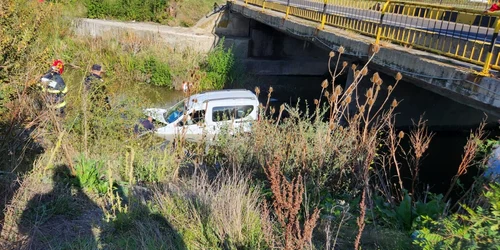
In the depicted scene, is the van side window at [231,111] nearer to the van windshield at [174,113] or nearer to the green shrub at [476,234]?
the van windshield at [174,113]

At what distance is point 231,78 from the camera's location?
1683 cm

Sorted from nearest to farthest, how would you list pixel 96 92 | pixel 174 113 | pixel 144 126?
pixel 96 92, pixel 144 126, pixel 174 113

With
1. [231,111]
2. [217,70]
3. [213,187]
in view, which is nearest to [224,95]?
[231,111]

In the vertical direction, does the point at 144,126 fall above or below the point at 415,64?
below

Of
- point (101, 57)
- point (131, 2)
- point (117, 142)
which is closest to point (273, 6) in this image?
point (101, 57)

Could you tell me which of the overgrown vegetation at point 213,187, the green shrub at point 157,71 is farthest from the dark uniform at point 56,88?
the green shrub at point 157,71

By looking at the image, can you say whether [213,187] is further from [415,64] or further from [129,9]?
[129,9]

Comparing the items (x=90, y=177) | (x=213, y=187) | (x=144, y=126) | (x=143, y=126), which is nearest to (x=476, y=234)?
(x=213, y=187)

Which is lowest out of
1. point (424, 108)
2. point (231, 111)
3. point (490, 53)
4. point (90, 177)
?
point (424, 108)

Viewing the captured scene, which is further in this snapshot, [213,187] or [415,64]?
[415,64]

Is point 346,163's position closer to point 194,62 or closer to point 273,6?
point 273,6

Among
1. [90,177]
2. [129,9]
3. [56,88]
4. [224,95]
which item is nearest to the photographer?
[90,177]

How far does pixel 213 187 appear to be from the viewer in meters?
3.87

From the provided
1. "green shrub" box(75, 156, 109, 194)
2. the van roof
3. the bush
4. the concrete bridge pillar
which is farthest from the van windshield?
the bush
